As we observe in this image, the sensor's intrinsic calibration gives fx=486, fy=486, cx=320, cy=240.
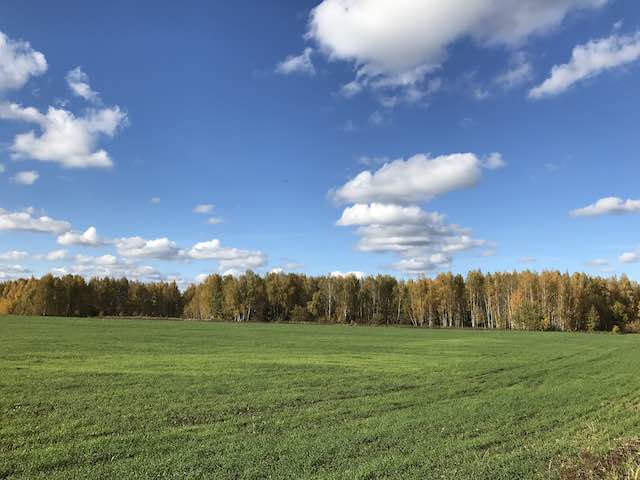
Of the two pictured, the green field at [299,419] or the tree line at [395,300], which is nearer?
the green field at [299,419]

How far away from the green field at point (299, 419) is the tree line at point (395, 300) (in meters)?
109

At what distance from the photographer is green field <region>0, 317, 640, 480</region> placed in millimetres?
10570

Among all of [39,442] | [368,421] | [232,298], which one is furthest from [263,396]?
[232,298]

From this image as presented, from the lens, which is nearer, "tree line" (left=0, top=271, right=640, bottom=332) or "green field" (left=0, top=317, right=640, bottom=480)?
"green field" (left=0, top=317, right=640, bottom=480)

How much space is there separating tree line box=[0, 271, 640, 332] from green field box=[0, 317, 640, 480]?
10926 cm

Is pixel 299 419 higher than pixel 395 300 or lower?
lower

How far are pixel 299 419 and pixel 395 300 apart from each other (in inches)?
5409

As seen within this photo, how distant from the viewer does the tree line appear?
130 m

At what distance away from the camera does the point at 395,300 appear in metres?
150

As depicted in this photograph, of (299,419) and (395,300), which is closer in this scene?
(299,419)

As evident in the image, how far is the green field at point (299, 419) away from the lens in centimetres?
1057

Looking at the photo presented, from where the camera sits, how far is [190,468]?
10320 millimetres

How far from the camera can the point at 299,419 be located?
589 inches

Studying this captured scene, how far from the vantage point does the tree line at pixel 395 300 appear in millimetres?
129625
